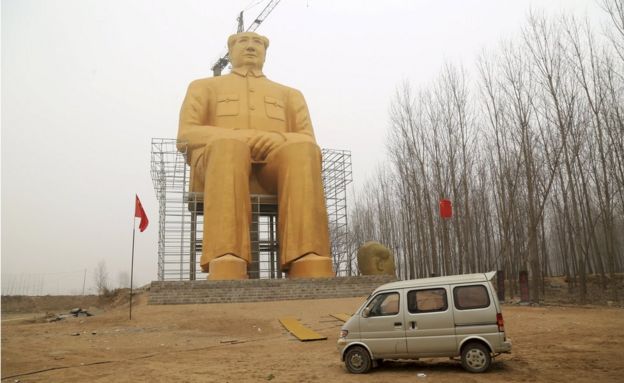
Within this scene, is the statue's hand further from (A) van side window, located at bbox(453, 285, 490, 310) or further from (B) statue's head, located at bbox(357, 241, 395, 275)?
(A) van side window, located at bbox(453, 285, 490, 310)

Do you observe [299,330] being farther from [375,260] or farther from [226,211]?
[375,260]

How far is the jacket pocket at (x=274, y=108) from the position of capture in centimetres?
1775

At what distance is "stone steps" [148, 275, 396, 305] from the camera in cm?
1372

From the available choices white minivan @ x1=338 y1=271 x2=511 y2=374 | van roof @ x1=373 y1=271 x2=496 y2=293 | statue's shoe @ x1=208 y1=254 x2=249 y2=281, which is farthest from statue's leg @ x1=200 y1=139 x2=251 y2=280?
van roof @ x1=373 y1=271 x2=496 y2=293

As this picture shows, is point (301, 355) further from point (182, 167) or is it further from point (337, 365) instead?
point (182, 167)

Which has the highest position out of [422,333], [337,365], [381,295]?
[381,295]

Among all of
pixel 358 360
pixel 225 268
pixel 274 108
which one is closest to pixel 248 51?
pixel 274 108

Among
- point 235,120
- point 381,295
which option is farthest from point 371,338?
point 235,120

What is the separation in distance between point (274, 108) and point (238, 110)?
1393 millimetres

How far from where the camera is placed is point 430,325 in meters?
6.26

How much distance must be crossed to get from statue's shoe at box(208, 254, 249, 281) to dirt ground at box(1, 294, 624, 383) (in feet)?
3.38

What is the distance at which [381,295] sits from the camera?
22.2ft

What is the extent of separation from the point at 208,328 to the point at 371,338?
19.3ft

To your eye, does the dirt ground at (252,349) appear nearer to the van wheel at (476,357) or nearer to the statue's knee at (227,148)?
the van wheel at (476,357)
